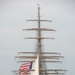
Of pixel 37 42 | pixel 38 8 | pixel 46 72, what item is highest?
pixel 38 8

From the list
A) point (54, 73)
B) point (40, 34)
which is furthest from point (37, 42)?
point (54, 73)

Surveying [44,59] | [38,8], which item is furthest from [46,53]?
[38,8]

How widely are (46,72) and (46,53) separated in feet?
3.07

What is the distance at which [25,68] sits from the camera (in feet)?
64.3

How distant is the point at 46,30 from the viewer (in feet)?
65.8

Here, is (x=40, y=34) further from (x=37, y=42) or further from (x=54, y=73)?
(x=54, y=73)

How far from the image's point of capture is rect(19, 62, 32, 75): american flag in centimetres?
1933

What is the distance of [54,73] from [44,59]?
2.67 ft

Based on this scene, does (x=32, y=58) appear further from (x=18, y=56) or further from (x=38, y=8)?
(x=38, y=8)

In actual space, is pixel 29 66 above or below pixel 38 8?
below

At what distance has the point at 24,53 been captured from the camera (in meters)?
19.9

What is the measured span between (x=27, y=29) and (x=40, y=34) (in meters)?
0.66

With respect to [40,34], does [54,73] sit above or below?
below

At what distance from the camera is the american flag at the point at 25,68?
19.3m
